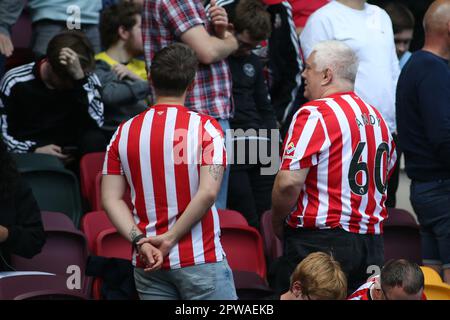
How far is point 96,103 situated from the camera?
627 centimetres

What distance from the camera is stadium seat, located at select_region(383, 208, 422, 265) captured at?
18.3 feet

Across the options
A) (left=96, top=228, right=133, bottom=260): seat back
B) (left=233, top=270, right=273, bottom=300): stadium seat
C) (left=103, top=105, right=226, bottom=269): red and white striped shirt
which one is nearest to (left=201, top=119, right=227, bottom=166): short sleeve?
(left=103, top=105, right=226, bottom=269): red and white striped shirt

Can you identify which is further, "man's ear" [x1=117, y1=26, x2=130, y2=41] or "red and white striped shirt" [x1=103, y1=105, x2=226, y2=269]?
"man's ear" [x1=117, y1=26, x2=130, y2=41]

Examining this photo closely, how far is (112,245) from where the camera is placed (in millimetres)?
5090

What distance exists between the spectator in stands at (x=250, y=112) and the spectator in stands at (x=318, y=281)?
6.10 feet

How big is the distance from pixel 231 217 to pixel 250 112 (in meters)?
0.88

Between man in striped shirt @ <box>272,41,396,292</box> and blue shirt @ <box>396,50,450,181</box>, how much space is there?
485mm

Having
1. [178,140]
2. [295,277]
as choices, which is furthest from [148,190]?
[295,277]

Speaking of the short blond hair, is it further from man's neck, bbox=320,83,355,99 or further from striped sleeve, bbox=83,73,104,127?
striped sleeve, bbox=83,73,104,127

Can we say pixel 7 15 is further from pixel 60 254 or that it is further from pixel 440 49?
pixel 440 49

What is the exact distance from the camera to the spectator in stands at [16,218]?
15.5 ft

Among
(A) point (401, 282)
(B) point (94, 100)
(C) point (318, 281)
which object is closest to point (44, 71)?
(B) point (94, 100)

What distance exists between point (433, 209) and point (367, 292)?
0.99 meters

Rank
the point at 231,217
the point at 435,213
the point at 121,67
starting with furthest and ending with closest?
1. the point at 121,67
2. the point at 231,217
3. the point at 435,213
